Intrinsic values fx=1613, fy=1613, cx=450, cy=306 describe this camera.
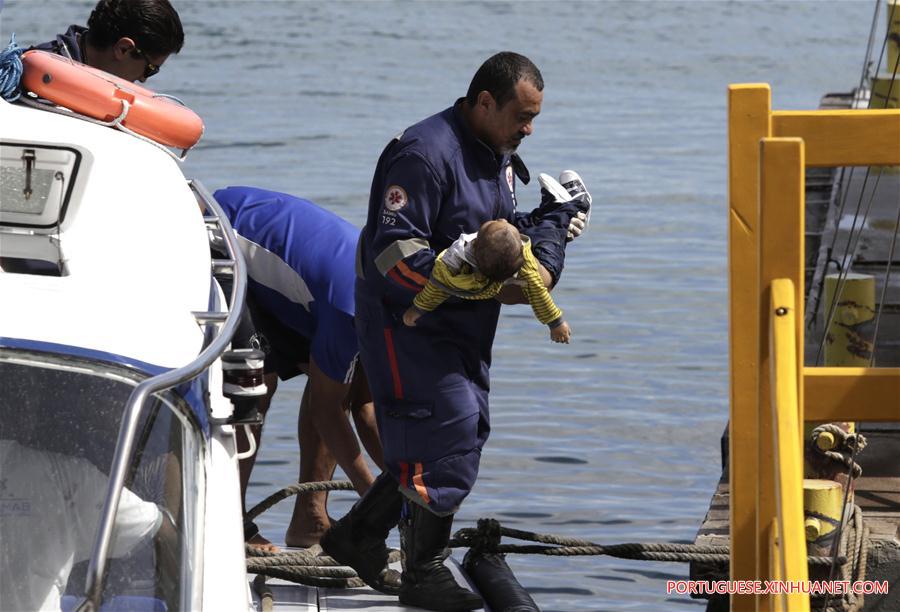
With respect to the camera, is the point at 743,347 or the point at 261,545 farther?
the point at 261,545

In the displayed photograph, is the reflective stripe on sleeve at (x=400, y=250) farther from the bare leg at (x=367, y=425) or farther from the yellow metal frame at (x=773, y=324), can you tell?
the bare leg at (x=367, y=425)

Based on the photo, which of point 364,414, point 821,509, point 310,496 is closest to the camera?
point 821,509

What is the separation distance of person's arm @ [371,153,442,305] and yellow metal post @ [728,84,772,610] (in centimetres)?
101

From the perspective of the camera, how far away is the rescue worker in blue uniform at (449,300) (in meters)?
5.20

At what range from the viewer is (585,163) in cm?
2261

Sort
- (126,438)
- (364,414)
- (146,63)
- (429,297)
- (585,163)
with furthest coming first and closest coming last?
(585,163)
(364,414)
(146,63)
(429,297)
(126,438)

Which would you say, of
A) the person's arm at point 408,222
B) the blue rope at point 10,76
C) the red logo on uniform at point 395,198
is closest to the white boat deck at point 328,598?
the person's arm at point 408,222

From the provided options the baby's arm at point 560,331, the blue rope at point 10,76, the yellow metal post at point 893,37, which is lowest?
the baby's arm at point 560,331

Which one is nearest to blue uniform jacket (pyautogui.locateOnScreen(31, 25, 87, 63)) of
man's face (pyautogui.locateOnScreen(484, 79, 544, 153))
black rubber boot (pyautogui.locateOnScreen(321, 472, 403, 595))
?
man's face (pyautogui.locateOnScreen(484, 79, 544, 153))

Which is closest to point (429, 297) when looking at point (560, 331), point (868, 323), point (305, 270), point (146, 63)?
point (560, 331)

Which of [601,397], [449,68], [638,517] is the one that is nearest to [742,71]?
[449,68]

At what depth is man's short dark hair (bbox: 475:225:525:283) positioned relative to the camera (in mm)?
5012

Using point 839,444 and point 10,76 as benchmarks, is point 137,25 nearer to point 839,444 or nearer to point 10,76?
point 10,76

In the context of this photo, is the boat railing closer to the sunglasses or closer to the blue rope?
the blue rope
